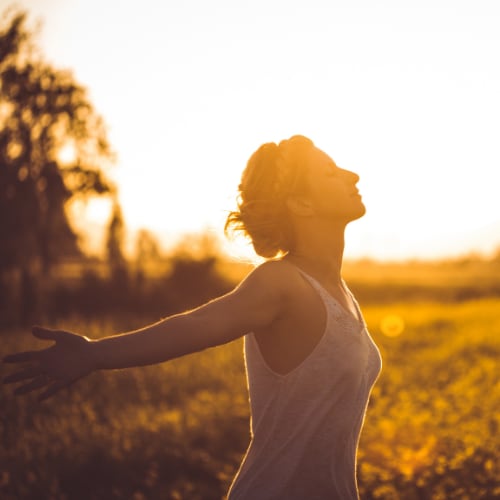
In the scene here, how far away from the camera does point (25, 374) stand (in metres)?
1.73

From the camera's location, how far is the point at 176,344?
72.2 inches

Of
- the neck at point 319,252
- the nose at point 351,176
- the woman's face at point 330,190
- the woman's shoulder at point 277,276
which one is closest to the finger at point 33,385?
the woman's shoulder at point 277,276

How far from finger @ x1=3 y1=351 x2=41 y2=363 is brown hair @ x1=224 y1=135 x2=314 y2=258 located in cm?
95

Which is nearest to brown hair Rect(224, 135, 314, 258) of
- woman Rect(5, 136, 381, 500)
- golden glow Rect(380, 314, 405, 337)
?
woman Rect(5, 136, 381, 500)

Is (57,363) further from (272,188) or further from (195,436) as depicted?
(195,436)

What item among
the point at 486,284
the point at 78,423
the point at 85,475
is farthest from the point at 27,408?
the point at 486,284

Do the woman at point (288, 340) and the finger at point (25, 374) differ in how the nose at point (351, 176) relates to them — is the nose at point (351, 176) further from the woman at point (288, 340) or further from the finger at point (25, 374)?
the finger at point (25, 374)

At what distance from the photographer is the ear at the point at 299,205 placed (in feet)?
7.73

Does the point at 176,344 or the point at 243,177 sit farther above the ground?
the point at 243,177

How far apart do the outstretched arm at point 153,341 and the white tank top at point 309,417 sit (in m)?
0.23

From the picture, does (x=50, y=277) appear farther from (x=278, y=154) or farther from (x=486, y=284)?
(x=486, y=284)

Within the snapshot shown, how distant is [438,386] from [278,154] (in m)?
9.78

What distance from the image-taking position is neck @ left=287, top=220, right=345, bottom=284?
91.7 inches

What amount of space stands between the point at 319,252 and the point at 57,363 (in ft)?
3.30
